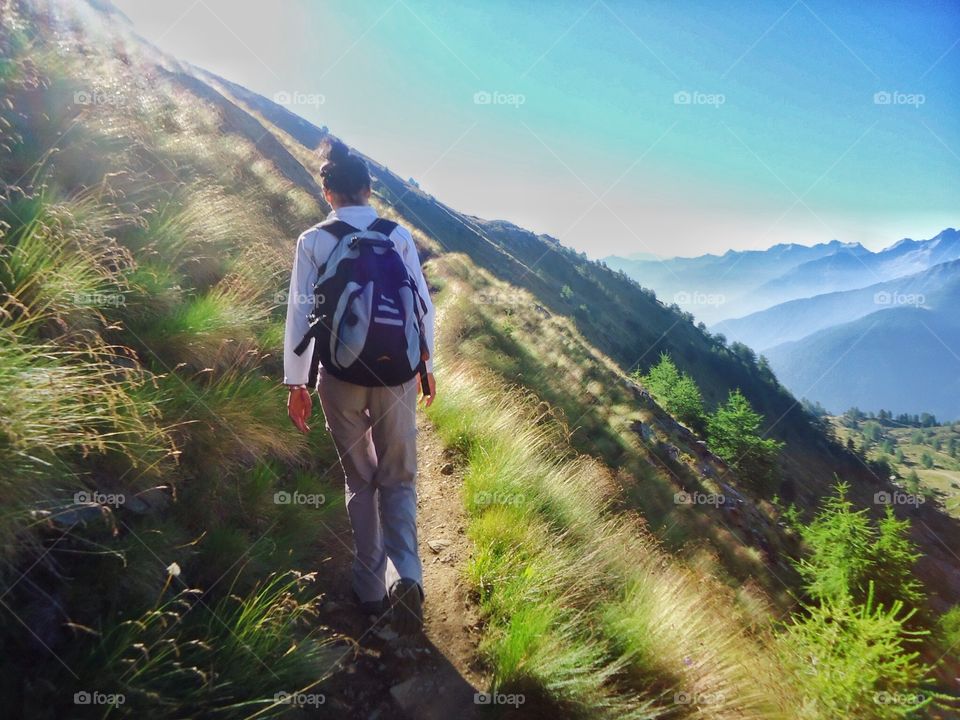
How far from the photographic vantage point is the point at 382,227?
298 centimetres

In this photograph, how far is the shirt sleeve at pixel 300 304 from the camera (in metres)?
2.89

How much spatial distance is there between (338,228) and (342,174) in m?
0.38

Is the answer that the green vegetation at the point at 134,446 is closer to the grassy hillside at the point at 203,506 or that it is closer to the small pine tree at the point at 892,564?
the grassy hillside at the point at 203,506

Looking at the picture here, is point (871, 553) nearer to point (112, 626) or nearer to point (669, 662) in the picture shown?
point (669, 662)

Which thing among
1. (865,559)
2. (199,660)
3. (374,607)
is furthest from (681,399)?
(199,660)

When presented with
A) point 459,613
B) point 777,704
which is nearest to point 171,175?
point 459,613

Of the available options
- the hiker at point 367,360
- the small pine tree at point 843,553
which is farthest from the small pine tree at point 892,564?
the hiker at point 367,360

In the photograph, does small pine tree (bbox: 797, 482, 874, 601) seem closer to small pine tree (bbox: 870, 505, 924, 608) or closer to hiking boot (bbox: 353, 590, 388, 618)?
small pine tree (bbox: 870, 505, 924, 608)

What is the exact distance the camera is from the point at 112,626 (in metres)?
1.92

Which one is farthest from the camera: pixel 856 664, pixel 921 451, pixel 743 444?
pixel 921 451

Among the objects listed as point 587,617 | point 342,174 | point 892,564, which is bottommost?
point 587,617

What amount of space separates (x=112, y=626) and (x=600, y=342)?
63711 mm

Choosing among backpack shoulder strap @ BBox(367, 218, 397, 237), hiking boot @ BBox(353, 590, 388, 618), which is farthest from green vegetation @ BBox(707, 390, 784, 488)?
backpack shoulder strap @ BBox(367, 218, 397, 237)

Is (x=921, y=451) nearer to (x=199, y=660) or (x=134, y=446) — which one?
(x=199, y=660)
